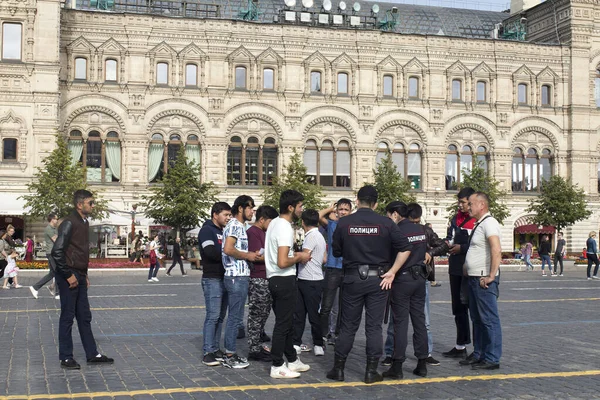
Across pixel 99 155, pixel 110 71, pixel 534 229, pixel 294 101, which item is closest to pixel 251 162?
pixel 294 101

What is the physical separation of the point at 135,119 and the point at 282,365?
3839cm

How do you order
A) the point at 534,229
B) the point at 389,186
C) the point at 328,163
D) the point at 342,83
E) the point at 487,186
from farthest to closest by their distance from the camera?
the point at 534,229
the point at 328,163
the point at 342,83
the point at 487,186
the point at 389,186

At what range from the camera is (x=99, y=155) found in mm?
47250

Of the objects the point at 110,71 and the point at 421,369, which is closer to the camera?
the point at 421,369

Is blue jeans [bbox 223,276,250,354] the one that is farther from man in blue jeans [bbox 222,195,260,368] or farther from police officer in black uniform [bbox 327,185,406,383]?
police officer in black uniform [bbox 327,185,406,383]

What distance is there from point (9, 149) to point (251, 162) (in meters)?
14.0

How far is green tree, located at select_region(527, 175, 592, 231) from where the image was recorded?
1923 inches

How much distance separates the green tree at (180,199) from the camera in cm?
4209

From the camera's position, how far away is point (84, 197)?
11391mm

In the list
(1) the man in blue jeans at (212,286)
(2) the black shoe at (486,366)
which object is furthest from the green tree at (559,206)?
(1) the man in blue jeans at (212,286)

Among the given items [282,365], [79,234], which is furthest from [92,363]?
[282,365]

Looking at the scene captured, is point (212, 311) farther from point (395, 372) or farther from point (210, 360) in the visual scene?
point (395, 372)

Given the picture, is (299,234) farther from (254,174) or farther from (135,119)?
(135,119)

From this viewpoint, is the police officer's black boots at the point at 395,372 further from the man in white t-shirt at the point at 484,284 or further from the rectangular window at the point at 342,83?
the rectangular window at the point at 342,83
